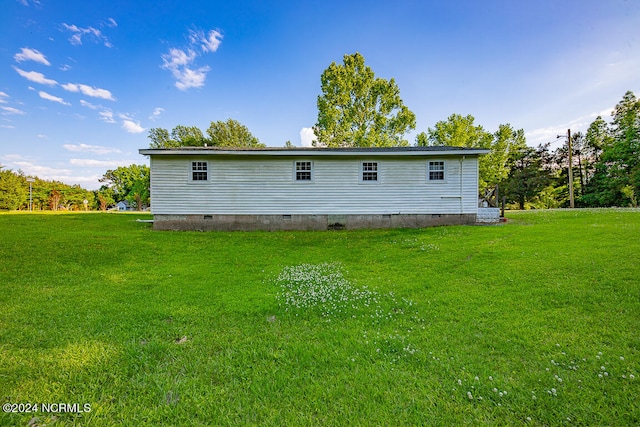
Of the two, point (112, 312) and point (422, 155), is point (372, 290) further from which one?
point (422, 155)

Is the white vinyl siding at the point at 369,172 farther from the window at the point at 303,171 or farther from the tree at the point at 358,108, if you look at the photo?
the tree at the point at 358,108

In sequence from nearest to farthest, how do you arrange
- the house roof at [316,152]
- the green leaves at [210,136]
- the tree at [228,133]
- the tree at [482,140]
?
the house roof at [316,152] → the tree at [482,140] → the green leaves at [210,136] → the tree at [228,133]

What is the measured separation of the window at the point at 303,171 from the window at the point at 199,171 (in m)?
4.44

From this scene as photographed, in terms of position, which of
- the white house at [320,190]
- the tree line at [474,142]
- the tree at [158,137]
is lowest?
the white house at [320,190]

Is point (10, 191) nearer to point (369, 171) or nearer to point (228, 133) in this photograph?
point (228, 133)

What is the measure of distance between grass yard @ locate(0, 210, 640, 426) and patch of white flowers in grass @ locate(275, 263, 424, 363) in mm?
28

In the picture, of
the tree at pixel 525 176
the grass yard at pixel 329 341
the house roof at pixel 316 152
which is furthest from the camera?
the tree at pixel 525 176

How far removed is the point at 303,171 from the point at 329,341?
10.1 m

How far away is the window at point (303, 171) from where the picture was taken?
1231 cm

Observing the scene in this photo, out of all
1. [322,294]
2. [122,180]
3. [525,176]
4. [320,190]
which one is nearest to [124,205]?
[122,180]

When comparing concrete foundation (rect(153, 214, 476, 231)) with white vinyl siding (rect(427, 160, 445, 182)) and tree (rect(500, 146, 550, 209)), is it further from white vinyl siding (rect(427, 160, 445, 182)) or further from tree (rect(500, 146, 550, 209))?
tree (rect(500, 146, 550, 209))

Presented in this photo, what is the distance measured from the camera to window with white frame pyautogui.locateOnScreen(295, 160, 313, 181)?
40.4 feet

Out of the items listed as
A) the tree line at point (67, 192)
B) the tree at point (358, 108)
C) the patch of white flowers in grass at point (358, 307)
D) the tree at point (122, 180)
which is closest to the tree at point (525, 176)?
the tree at point (358, 108)

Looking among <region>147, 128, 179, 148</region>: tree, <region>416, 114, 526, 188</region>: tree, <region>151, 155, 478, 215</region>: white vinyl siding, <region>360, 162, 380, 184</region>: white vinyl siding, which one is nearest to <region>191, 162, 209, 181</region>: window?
<region>151, 155, 478, 215</region>: white vinyl siding
